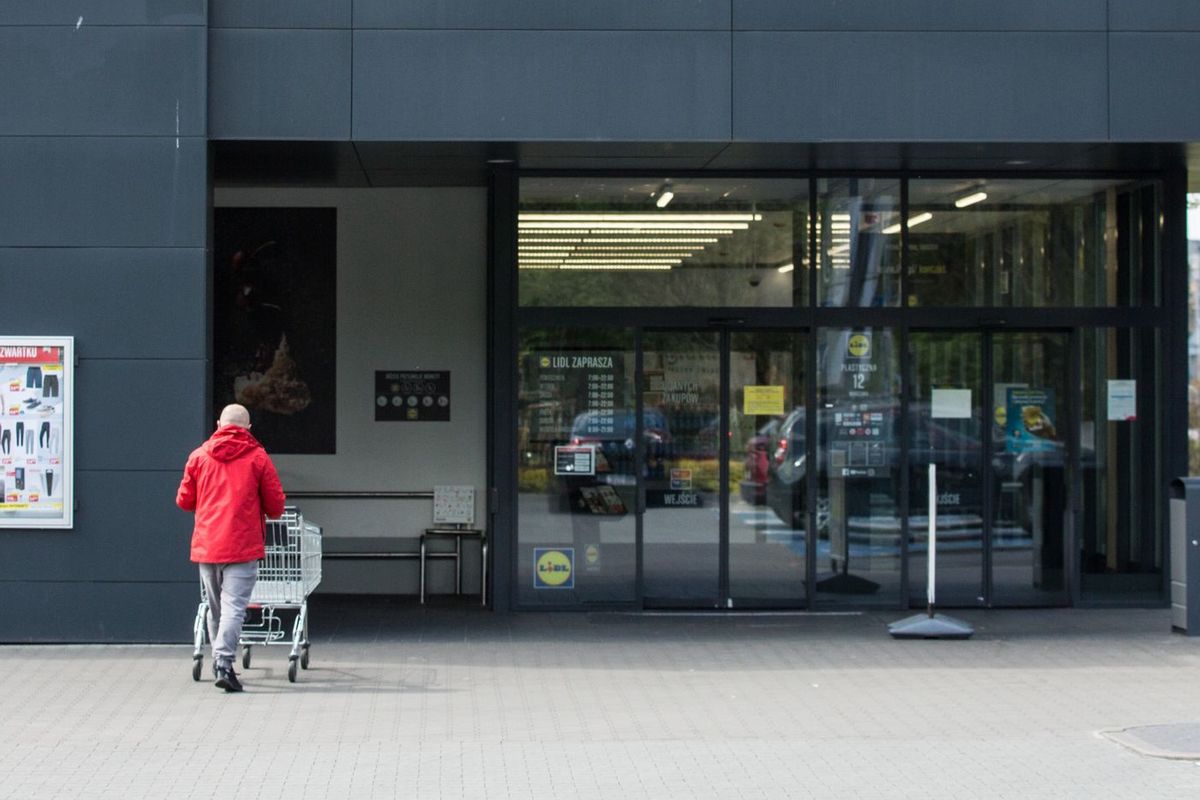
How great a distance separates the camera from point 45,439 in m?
11.4

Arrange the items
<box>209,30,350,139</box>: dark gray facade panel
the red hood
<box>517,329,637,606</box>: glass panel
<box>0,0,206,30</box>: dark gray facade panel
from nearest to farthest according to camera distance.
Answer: the red hood → <box>0,0,206,30</box>: dark gray facade panel → <box>209,30,350,139</box>: dark gray facade panel → <box>517,329,637,606</box>: glass panel

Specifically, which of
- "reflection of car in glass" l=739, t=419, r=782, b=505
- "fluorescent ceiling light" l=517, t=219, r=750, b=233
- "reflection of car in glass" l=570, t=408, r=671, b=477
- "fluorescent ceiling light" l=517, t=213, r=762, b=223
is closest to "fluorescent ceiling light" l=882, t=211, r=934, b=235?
"fluorescent ceiling light" l=517, t=213, r=762, b=223

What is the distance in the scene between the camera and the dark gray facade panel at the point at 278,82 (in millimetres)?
11500

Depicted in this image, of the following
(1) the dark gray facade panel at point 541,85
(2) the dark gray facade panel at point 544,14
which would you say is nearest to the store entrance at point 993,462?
(1) the dark gray facade panel at point 541,85

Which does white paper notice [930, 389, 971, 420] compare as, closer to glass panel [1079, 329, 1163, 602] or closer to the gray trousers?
glass panel [1079, 329, 1163, 602]

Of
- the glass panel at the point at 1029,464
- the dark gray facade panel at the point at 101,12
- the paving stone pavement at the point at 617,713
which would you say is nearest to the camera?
the paving stone pavement at the point at 617,713

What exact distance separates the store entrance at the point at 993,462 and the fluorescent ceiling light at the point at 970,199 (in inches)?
45.4

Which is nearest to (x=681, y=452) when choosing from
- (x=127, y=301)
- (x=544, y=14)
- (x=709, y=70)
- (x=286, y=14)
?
(x=709, y=70)

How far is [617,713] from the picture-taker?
9.35m

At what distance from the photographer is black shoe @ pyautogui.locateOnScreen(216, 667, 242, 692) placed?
9.76m

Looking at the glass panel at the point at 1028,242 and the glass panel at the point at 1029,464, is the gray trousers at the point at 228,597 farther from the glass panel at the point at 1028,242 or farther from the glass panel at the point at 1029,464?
the glass panel at the point at 1029,464

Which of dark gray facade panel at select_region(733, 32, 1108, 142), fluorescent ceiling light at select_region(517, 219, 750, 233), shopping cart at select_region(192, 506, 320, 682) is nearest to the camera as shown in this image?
shopping cart at select_region(192, 506, 320, 682)

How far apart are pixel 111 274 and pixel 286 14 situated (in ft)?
7.83

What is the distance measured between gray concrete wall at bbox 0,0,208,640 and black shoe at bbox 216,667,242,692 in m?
1.66
